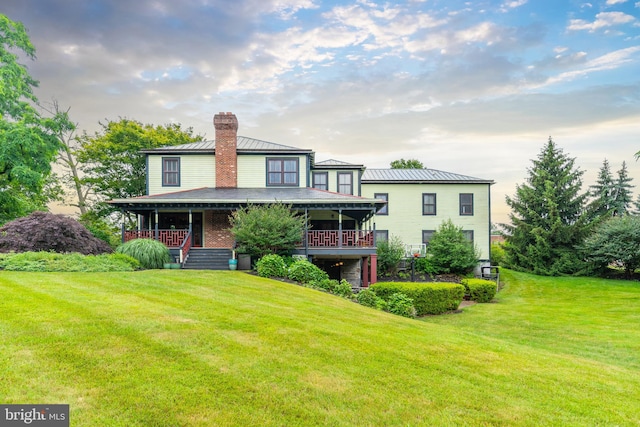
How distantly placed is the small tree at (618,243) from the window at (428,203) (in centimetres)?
1090

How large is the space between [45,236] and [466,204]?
81.9 ft

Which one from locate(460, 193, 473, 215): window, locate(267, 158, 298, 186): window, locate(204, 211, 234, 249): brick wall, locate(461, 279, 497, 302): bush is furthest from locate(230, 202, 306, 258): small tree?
locate(460, 193, 473, 215): window

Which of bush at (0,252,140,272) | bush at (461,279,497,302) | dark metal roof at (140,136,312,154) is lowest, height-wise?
bush at (461,279,497,302)

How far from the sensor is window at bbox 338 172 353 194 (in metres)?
26.0

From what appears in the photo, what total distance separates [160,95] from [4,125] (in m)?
8.62

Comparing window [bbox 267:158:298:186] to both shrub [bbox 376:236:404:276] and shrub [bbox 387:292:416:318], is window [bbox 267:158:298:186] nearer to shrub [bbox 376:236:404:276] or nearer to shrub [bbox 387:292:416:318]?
shrub [bbox 376:236:404:276]

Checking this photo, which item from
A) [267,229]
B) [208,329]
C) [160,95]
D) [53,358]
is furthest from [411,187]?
[53,358]

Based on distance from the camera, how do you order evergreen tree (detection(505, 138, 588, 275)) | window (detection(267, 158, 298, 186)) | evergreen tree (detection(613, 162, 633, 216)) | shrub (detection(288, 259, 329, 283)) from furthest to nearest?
evergreen tree (detection(613, 162, 633, 216)) → evergreen tree (detection(505, 138, 588, 275)) → window (detection(267, 158, 298, 186)) → shrub (detection(288, 259, 329, 283))

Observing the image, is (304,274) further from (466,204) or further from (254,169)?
(466,204)

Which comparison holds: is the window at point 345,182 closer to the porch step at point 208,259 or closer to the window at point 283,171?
the window at point 283,171

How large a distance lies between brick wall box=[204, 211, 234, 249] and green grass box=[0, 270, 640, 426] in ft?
36.8

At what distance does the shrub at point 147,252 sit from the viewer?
53.8ft

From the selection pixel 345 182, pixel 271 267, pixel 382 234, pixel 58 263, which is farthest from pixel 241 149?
pixel 58 263

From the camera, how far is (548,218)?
2973cm
